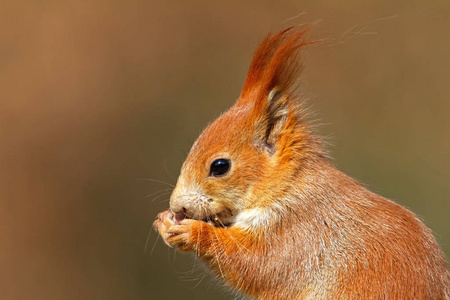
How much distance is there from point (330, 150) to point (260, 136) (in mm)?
396

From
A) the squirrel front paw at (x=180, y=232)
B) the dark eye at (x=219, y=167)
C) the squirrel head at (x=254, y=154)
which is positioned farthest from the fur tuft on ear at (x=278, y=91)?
the squirrel front paw at (x=180, y=232)

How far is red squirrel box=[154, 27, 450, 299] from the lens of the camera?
90.0 inches

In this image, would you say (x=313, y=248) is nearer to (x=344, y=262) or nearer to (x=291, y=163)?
(x=344, y=262)

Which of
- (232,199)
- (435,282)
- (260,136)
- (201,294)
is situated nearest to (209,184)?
(232,199)

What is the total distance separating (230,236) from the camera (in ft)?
7.92

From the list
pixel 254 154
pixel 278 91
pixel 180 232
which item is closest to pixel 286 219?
pixel 254 154

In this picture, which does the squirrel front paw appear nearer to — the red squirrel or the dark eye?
the red squirrel

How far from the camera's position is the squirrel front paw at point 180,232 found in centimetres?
238

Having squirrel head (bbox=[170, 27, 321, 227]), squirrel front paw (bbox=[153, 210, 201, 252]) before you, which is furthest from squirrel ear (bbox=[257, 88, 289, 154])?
squirrel front paw (bbox=[153, 210, 201, 252])

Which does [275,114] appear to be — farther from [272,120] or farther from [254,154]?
[254,154]

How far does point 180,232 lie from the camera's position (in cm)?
239

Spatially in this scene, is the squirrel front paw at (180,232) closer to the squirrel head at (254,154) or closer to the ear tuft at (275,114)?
the squirrel head at (254,154)

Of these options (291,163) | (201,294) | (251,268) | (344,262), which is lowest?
(201,294)

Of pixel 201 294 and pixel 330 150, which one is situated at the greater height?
pixel 330 150
